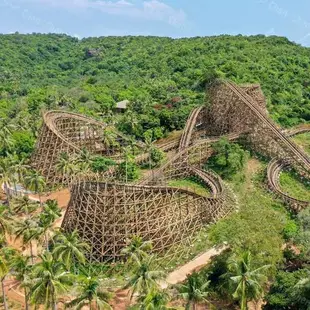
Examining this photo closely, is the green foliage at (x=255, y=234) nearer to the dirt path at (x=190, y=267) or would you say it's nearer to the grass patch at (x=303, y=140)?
the dirt path at (x=190, y=267)

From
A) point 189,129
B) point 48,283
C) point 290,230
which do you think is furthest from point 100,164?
point 48,283

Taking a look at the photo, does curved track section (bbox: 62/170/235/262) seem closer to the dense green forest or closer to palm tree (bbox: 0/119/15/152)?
the dense green forest

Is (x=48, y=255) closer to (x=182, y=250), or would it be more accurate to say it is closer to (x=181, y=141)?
(x=182, y=250)

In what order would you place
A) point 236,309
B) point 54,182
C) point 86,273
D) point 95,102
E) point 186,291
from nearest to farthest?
point 186,291 → point 236,309 → point 86,273 → point 54,182 → point 95,102

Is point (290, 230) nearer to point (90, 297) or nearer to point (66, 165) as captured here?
point (90, 297)

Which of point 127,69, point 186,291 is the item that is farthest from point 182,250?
point 127,69

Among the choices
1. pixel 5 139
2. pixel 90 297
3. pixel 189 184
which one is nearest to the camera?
pixel 90 297
